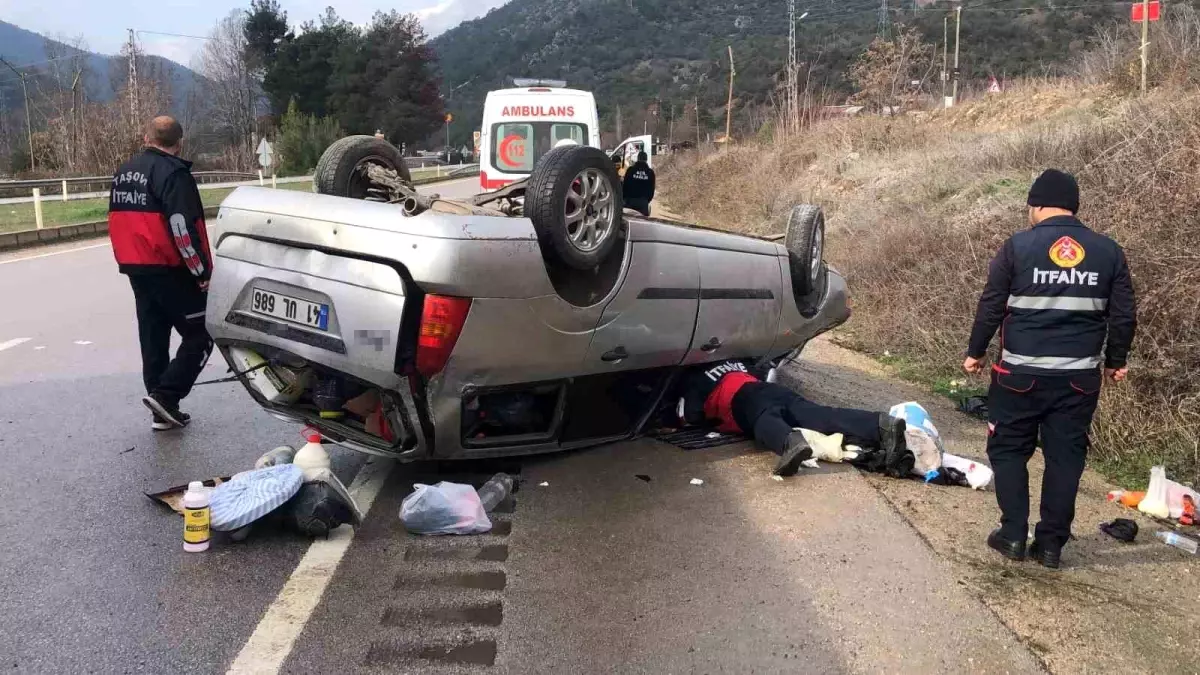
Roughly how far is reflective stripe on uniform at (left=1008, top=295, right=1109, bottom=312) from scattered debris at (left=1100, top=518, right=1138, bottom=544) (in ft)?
3.73

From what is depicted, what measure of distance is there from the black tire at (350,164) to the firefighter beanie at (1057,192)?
326cm

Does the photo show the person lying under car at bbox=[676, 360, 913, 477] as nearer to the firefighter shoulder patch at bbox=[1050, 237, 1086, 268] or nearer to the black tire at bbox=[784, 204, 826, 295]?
the black tire at bbox=[784, 204, 826, 295]

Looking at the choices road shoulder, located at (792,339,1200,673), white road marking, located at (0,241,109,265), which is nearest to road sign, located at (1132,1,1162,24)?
road shoulder, located at (792,339,1200,673)

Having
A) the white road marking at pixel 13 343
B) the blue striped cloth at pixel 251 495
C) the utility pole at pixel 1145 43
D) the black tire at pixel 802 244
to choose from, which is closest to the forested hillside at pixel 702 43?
the utility pole at pixel 1145 43

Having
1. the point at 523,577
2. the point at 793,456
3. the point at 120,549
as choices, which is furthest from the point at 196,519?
the point at 793,456

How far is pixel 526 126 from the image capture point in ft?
45.6

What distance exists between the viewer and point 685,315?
4.99 metres

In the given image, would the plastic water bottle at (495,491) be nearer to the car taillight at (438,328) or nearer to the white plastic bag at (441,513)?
the white plastic bag at (441,513)

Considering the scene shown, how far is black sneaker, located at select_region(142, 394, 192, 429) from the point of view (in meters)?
5.39

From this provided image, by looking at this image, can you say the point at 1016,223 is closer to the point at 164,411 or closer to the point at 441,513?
the point at 441,513

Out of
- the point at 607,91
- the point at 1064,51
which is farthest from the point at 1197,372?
the point at 607,91

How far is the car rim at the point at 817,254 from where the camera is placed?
241 inches

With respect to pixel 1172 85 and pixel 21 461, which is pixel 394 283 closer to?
pixel 21 461

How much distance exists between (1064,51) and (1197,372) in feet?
158
